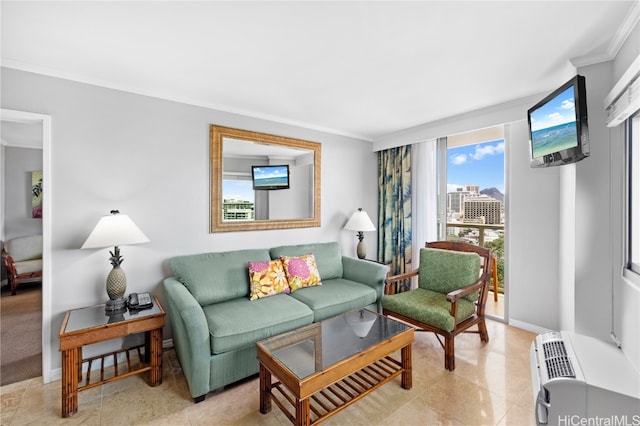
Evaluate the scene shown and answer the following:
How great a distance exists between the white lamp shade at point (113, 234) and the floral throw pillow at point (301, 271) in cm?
137

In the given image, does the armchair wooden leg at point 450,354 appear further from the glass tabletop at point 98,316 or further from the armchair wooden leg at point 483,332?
the glass tabletop at point 98,316

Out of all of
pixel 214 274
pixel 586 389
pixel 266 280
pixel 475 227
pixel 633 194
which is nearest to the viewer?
pixel 586 389

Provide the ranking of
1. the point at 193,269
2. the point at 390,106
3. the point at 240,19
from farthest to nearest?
the point at 390,106
the point at 193,269
the point at 240,19

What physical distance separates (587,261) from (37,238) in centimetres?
724

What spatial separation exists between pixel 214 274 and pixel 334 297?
1178 millimetres

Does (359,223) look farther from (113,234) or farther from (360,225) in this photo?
(113,234)

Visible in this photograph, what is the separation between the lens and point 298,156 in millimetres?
3648

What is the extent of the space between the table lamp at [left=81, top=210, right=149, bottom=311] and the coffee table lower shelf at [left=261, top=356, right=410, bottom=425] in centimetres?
142

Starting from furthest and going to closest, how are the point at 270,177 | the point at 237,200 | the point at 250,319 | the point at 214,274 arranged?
1. the point at 270,177
2. the point at 237,200
3. the point at 214,274
4. the point at 250,319

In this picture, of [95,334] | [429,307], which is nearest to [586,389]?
[429,307]

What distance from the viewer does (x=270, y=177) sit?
3.40 metres

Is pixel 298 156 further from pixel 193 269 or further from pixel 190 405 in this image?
pixel 190 405

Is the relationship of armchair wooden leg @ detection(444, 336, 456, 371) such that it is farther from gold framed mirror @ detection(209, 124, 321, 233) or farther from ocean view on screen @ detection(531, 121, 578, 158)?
gold framed mirror @ detection(209, 124, 321, 233)

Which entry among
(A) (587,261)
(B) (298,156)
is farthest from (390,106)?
(A) (587,261)
